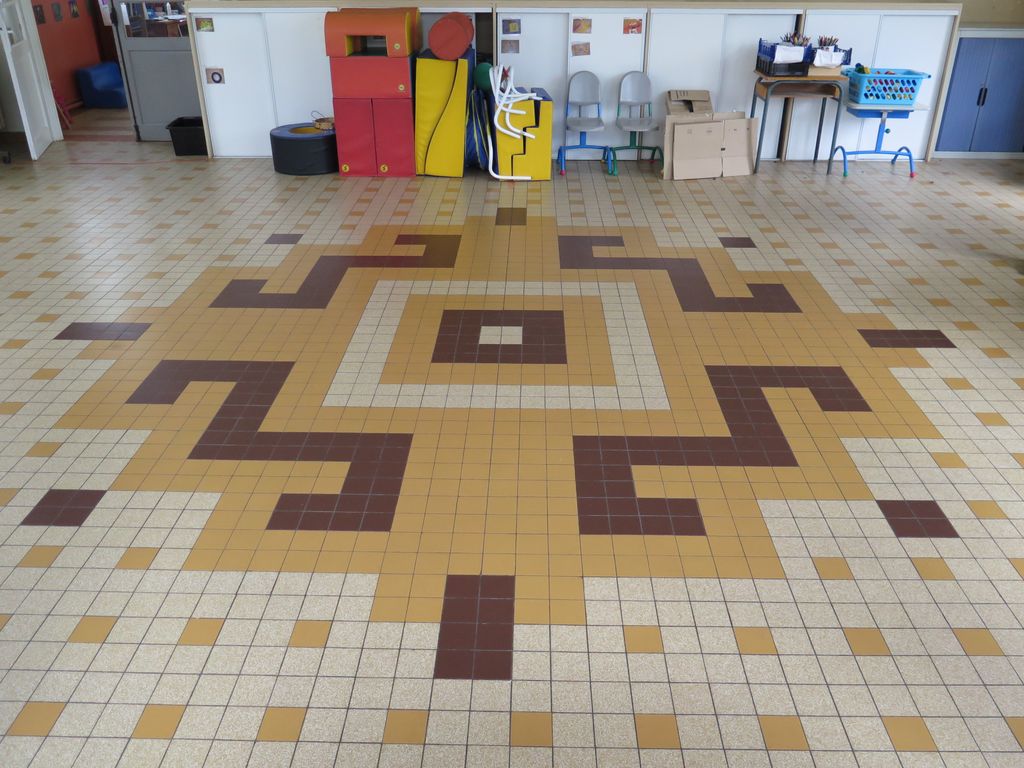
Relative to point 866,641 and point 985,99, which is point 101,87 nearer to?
point 985,99

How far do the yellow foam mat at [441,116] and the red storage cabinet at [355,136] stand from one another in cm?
50

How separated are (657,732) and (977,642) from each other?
138 centimetres

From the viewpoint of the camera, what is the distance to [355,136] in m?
8.89

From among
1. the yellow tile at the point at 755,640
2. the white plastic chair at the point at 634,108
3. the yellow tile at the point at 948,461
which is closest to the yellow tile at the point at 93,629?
the yellow tile at the point at 755,640

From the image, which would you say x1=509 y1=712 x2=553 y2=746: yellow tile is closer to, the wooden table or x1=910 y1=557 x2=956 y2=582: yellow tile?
x1=910 y1=557 x2=956 y2=582: yellow tile

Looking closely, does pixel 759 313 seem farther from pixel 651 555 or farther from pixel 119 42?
pixel 119 42

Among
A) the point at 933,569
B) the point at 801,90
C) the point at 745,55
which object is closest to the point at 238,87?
the point at 745,55

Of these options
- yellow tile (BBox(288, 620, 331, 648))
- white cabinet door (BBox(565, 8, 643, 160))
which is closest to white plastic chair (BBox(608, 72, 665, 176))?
white cabinet door (BBox(565, 8, 643, 160))

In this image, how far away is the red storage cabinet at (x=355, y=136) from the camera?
871 centimetres

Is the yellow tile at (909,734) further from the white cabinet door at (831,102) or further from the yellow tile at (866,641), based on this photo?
the white cabinet door at (831,102)

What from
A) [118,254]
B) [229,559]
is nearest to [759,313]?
[229,559]

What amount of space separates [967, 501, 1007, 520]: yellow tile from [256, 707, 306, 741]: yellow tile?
316 cm

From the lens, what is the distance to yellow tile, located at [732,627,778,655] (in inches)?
128

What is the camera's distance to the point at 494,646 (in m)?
3.28
